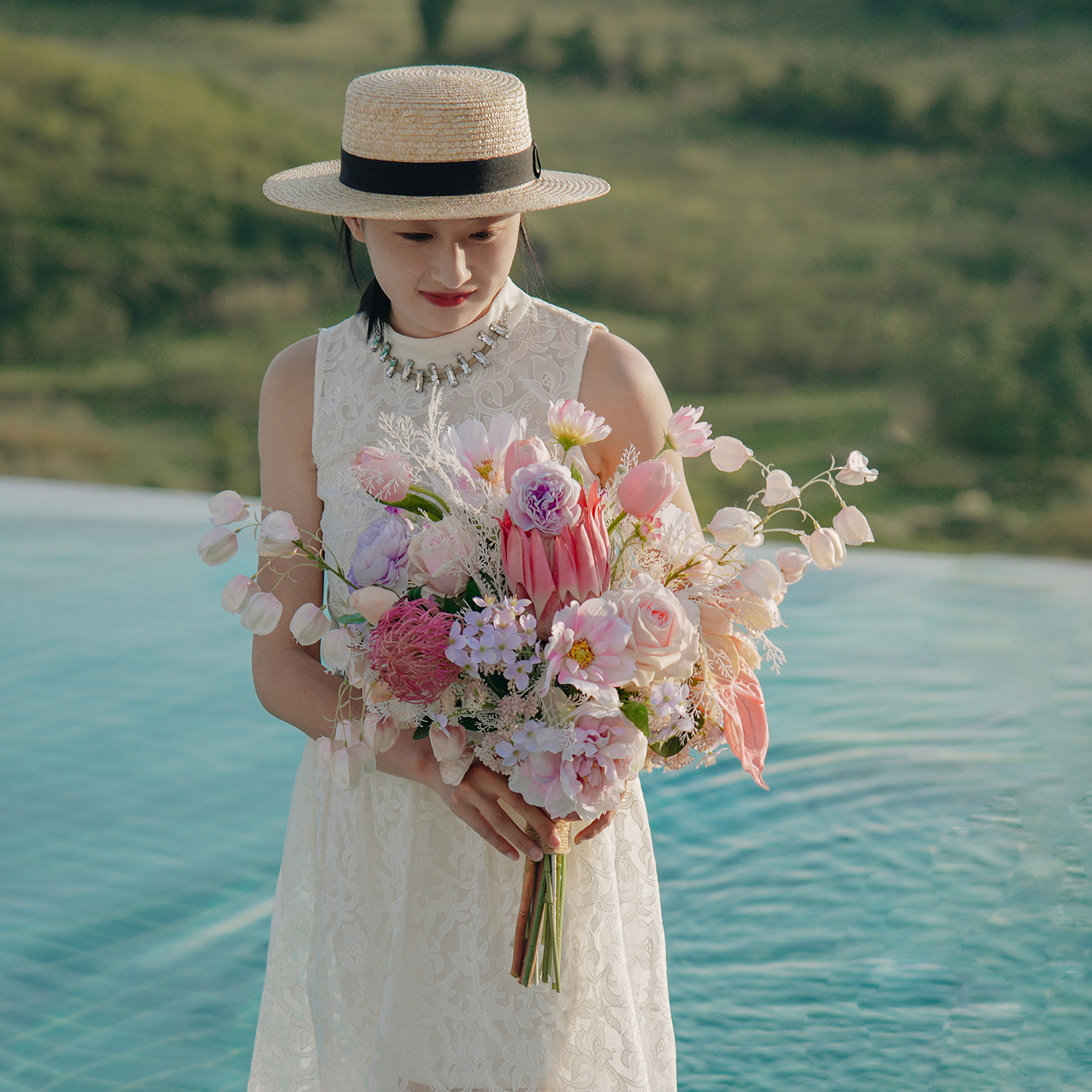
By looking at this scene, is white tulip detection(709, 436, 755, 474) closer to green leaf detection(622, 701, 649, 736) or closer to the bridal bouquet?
the bridal bouquet

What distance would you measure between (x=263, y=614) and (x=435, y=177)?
1.76ft

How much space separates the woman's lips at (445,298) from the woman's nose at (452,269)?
33mm

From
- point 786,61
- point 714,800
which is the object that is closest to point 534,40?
point 786,61

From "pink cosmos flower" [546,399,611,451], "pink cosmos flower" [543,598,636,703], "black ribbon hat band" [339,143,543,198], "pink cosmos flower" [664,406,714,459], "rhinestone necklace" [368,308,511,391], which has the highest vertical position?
"black ribbon hat band" [339,143,543,198]

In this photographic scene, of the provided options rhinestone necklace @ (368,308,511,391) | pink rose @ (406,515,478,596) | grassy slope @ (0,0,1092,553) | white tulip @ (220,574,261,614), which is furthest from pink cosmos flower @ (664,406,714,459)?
grassy slope @ (0,0,1092,553)

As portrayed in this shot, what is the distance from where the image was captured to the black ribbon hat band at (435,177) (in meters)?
1.44

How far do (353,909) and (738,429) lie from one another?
394 inches

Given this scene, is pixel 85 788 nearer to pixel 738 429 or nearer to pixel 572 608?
pixel 572 608

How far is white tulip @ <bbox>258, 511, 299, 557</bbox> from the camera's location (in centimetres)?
125

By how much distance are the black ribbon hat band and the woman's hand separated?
64 cm

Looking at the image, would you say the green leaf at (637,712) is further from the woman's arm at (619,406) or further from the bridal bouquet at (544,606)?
the woman's arm at (619,406)

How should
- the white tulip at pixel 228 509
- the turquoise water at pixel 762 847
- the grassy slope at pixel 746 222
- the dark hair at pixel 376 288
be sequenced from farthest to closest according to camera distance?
1. the grassy slope at pixel 746 222
2. the turquoise water at pixel 762 847
3. the dark hair at pixel 376 288
4. the white tulip at pixel 228 509

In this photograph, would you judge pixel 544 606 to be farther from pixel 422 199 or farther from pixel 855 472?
pixel 422 199

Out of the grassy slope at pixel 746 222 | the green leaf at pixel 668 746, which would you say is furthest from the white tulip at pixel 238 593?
the grassy slope at pixel 746 222
